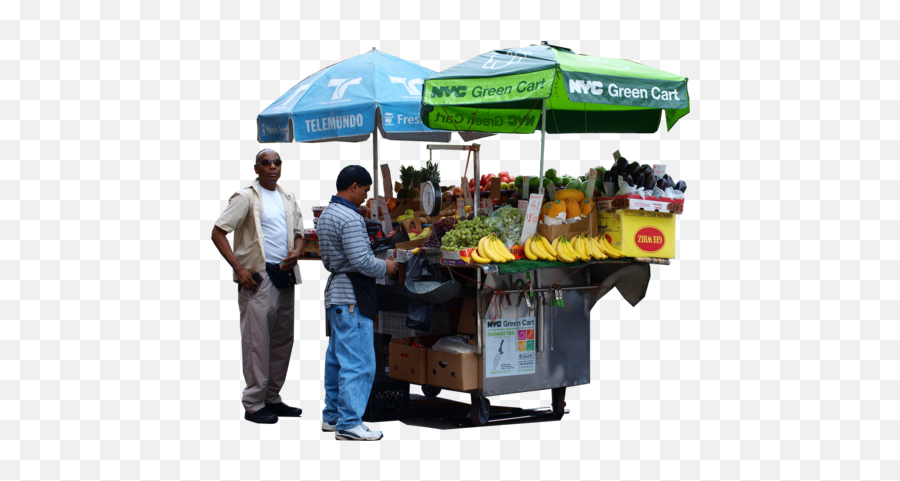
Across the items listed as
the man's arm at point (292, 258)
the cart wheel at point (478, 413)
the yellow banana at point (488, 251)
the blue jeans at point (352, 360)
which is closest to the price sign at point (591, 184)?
the yellow banana at point (488, 251)

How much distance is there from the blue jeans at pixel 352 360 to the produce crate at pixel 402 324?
86cm

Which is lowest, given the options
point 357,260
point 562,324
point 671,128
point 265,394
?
point 265,394

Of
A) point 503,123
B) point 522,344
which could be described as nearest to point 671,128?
point 503,123

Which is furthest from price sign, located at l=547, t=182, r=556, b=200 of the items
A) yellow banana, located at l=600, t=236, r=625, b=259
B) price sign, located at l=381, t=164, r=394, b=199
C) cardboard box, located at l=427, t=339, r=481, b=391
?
price sign, located at l=381, t=164, r=394, b=199

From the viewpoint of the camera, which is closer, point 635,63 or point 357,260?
point 357,260

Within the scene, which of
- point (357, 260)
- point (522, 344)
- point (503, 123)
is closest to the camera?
point (357, 260)

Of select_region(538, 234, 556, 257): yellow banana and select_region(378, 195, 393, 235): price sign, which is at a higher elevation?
select_region(378, 195, 393, 235): price sign

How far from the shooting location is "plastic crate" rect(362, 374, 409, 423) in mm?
9711

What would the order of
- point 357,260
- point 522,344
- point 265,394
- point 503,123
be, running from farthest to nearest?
point 503,123, point 265,394, point 522,344, point 357,260

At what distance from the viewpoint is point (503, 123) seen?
10547mm

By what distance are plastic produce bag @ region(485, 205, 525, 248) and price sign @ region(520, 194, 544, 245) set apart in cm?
8

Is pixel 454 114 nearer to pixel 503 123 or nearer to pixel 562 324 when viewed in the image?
pixel 503 123

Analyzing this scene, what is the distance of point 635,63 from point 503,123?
68.9 inches

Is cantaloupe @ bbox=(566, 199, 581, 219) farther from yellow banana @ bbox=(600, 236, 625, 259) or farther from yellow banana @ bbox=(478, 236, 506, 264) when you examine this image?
yellow banana @ bbox=(478, 236, 506, 264)
